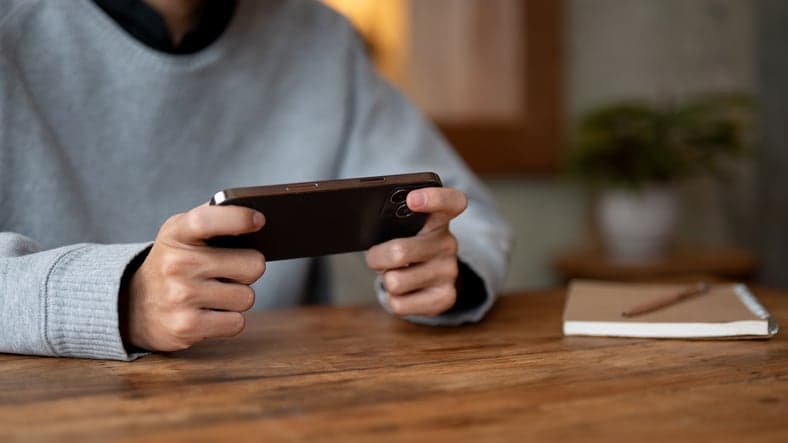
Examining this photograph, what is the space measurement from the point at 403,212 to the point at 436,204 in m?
0.04

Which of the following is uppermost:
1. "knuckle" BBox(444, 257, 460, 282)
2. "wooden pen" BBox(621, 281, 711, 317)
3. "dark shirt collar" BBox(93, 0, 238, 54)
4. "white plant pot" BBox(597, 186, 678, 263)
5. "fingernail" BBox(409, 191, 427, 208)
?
"dark shirt collar" BBox(93, 0, 238, 54)

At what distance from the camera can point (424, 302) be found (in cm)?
99

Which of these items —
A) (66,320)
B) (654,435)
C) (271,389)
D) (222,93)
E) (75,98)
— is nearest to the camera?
(654,435)

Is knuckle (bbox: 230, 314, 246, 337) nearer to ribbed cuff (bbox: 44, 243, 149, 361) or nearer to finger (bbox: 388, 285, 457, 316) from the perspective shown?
ribbed cuff (bbox: 44, 243, 149, 361)

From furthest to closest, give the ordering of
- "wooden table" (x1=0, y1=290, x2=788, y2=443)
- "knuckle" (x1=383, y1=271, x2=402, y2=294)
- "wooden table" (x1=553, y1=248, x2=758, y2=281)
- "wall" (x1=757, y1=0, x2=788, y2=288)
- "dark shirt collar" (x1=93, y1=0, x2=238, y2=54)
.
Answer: "wall" (x1=757, y1=0, x2=788, y2=288)
"wooden table" (x1=553, y1=248, x2=758, y2=281)
"dark shirt collar" (x1=93, y1=0, x2=238, y2=54)
"knuckle" (x1=383, y1=271, x2=402, y2=294)
"wooden table" (x1=0, y1=290, x2=788, y2=443)

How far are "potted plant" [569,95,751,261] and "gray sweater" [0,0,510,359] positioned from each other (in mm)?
1148

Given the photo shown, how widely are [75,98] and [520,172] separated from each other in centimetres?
169

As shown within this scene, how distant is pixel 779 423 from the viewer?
0.62 metres

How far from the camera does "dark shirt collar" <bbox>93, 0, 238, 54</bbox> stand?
3.83ft

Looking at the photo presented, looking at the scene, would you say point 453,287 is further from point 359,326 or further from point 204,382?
point 204,382

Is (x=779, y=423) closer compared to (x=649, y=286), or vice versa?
(x=779, y=423)

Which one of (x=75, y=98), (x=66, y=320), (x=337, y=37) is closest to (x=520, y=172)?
(x=337, y=37)

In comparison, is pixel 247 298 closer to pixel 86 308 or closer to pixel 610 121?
pixel 86 308

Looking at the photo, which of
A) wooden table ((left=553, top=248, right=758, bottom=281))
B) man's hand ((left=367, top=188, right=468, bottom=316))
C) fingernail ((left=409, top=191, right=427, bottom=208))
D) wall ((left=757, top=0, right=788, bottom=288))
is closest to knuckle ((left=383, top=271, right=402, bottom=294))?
man's hand ((left=367, top=188, right=468, bottom=316))
